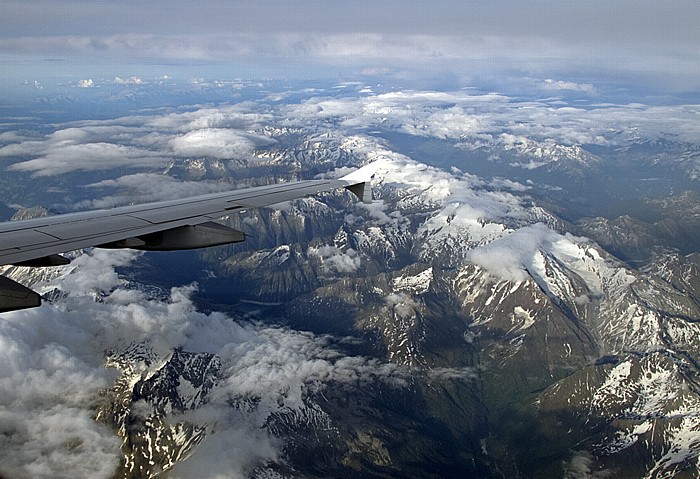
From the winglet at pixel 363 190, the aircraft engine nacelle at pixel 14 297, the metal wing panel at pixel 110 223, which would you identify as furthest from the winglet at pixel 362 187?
the aircraft engine nacelle at pixel 14 297

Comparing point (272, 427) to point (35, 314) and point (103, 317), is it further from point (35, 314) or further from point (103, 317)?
point (35, 314)

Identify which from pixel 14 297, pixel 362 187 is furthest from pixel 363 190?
pixel 14 297

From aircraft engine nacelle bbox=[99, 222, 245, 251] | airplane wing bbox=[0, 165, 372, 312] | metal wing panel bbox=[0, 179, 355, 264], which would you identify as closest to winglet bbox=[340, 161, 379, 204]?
metal wing panel bbox=[0, 179, 355, 264]

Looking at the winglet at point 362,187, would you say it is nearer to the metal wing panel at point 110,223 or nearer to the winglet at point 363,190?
the winglet at point 363,190

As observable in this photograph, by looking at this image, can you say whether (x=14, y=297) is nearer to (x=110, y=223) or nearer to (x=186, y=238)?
(x=186, y=238)

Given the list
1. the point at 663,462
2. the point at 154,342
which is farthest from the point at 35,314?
the point at 663,462

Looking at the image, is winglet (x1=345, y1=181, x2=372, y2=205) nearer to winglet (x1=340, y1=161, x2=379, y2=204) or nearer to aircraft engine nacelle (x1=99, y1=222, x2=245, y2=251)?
winglet (x1=340, y1=161, x2=379, y2=204)

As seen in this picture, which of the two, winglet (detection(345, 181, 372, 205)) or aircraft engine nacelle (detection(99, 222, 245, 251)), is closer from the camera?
aircraft engine nacelle (detection(99, 222, 245, 251))
